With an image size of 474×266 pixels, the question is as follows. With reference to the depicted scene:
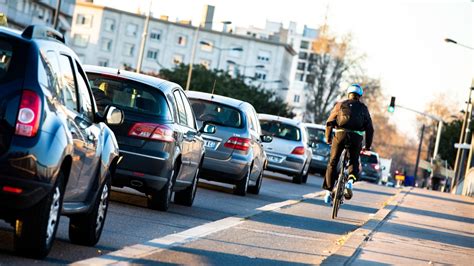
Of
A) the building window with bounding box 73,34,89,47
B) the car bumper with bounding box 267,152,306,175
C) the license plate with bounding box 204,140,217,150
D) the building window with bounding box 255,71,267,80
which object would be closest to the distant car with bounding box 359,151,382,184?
the car bumper with bounding box 267,152,306,175

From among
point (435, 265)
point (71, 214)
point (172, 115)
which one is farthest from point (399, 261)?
point (172, 115)

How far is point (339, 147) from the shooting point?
1842 centimetres

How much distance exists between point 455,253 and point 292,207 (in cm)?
626

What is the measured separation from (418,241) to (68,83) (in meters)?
6.50

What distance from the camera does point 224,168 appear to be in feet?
73.2

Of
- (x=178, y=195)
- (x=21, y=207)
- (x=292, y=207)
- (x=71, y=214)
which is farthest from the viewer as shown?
(x=292, y=207)

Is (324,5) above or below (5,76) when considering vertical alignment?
above

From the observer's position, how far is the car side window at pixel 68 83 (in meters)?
10.0

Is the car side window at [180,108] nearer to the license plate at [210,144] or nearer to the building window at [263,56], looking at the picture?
the license plate at [210,144]

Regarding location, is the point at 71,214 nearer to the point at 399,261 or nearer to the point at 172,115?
the point at 399,261

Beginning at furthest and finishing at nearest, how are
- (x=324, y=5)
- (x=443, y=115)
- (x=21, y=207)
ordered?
1. (x=443, y=115)
2. (x=324, y=5)
3. (x=21, y=207)

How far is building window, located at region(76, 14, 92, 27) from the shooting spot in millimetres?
168000

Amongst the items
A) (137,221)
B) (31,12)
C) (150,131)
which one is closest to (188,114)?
(150,131)

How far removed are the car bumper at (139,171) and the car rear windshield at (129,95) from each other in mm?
528
